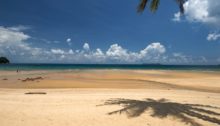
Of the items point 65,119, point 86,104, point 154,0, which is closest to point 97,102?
point 86,104

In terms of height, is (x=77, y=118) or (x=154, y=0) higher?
(x=154, y=0)

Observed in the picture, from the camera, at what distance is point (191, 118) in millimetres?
10242

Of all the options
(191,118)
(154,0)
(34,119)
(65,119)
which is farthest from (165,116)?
(154,0)

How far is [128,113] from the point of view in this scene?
10.8 m

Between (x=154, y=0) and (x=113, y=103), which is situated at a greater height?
(x=154, y=0)

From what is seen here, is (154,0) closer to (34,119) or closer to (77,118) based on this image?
(77,118)

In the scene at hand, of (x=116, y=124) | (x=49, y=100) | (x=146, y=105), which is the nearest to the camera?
(x=116, y=124)

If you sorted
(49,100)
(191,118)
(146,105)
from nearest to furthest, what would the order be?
1. (191,118)
2. (146,105)
3. (49,100)

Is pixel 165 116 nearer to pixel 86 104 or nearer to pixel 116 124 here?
pixel 116 124

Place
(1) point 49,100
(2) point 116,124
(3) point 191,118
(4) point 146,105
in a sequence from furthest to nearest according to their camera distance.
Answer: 1. (1) point 49,100
2. (4) point 146,105
3. (3) point 191,118
4. (2) point 116,124

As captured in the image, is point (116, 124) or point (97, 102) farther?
point (97, 102)

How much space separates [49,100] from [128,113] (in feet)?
15.9

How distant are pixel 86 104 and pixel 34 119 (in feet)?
10.8

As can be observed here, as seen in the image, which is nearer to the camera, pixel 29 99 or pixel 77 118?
pixel 77 118
